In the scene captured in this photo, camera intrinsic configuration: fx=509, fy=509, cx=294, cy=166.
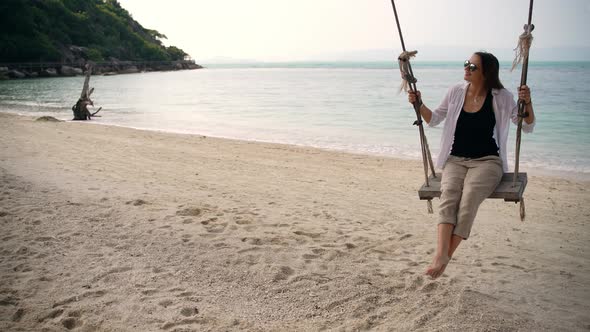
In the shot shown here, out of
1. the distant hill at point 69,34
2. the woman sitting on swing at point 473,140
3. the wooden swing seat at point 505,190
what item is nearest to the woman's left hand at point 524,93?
the woman sitting on swing at point 473,140

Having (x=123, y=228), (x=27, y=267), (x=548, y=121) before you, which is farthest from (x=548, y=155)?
(x=27, y=267)

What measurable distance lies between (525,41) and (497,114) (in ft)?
2.01

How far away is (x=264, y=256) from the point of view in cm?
462

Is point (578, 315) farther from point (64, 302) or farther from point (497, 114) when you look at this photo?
point (64, 302)

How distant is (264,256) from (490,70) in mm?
2472

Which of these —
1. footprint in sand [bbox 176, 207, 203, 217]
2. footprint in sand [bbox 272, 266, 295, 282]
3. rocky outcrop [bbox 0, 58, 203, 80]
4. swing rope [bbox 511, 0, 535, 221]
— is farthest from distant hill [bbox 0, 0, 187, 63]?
swing rope [bbox 511, 0, 535, 221]

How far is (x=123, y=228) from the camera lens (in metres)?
5.26

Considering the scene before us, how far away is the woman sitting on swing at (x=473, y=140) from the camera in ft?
12.2

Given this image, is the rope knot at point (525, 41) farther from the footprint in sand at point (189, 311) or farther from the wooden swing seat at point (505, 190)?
the footprint in sand at point (189, 311)

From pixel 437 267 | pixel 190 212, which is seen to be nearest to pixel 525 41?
pixel 437 267

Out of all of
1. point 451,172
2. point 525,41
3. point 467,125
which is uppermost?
point 525,41

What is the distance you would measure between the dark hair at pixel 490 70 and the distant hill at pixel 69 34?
72.2 metres

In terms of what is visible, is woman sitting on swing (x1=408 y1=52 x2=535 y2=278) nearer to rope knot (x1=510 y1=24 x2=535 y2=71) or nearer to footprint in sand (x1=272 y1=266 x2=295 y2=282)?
rope knot (x1=510 y1=24 x2=535 y2=71)

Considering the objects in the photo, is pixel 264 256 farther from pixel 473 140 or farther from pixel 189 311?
pixel 473 140
